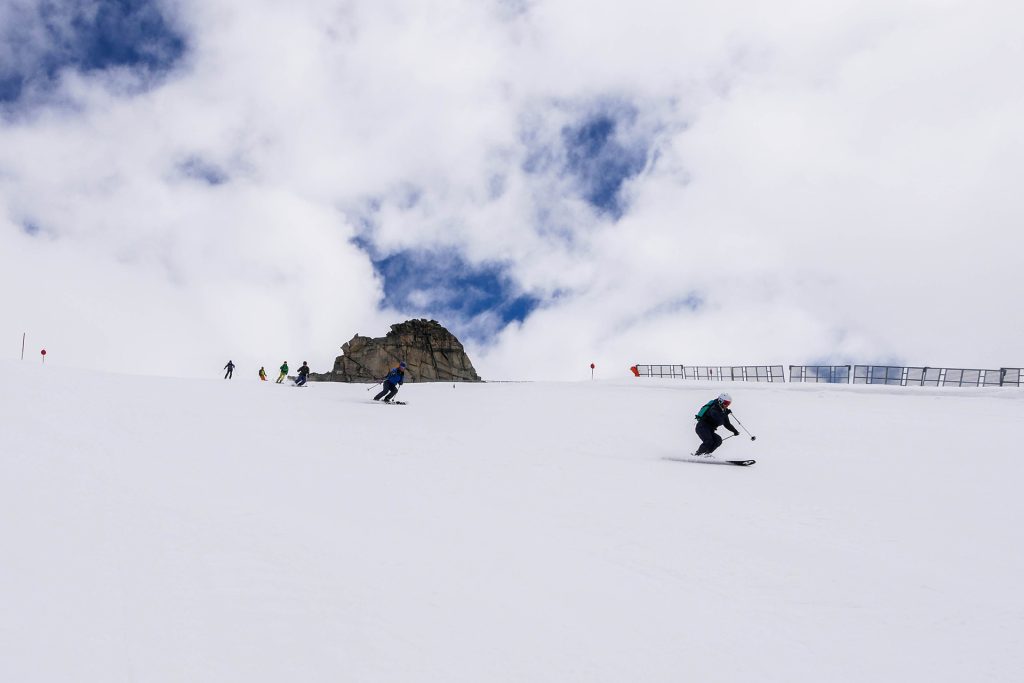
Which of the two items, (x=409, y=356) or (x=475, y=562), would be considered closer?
(x=475, y=562)

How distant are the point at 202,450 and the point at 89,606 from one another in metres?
6.33

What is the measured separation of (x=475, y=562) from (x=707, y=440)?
30.6 feet

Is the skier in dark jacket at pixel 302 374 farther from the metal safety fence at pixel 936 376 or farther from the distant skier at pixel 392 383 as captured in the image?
the metal safety fence at pixel 936 376

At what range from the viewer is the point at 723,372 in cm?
4969

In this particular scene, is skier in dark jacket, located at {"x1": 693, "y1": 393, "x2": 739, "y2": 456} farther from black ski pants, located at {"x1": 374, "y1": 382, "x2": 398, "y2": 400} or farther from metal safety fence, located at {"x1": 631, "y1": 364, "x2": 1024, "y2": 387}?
metal safety fence, located at {"x1": 631, "y1": 364, "x2": 1024, "y2": 387}

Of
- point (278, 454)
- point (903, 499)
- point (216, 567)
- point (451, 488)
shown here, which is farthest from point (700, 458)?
point (216, 567)

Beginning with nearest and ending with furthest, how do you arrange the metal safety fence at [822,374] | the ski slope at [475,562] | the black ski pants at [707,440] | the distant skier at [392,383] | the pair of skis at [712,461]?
the ski slope at [475,562] → the pair of skis at [712,461] → the black ski pants at [707,440] → the distant skier at [392,383] → the metal safety fence at [822,374]

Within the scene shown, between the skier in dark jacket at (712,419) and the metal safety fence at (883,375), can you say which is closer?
the skier in dark jacket at (712,419)

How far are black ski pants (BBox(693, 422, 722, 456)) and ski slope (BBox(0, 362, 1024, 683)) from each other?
123 cm

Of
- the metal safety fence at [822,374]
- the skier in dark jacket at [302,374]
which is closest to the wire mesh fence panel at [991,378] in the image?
the metal safety fence at [822,374]

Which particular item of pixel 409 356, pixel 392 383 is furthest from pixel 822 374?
pixel 409 356

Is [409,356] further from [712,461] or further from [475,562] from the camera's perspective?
[475,562]

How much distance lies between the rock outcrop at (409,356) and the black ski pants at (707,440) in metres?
80.7

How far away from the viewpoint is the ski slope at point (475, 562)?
4.15 m
